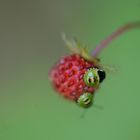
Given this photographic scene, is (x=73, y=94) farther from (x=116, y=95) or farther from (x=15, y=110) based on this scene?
(x=15, y=110)

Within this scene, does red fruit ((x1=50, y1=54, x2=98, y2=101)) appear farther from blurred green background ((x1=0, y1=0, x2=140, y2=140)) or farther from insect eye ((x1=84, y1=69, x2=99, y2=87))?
blurred green background ((x1=0, y1=0, x2=140, y2=140))

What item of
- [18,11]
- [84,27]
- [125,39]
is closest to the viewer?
[125,39]

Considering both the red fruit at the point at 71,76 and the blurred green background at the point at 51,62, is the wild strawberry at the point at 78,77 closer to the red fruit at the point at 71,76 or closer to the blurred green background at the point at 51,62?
the red fruit at the point at 71,76

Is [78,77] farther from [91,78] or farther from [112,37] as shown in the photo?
[112,37]

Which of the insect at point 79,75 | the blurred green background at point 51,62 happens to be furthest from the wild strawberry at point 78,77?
the blurred green background at point 51,62

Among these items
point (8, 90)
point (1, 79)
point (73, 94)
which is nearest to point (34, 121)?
point (8, 90)

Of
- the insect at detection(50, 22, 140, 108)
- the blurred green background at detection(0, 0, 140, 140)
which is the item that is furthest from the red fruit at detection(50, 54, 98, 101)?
the blurred green background at detection(0, 0, 140, 140)
